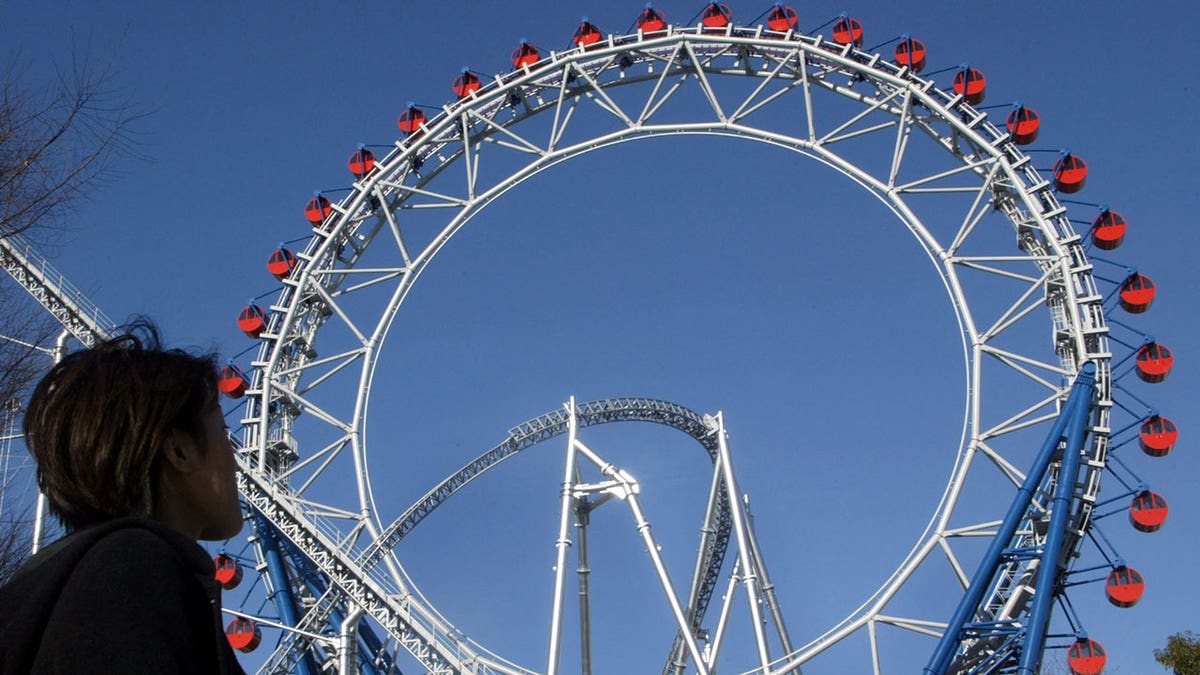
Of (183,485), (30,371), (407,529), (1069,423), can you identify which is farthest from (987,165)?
(183,485)

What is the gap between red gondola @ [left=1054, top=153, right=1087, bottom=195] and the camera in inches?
832

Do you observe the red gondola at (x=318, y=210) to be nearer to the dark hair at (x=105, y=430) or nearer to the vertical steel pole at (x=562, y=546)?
the vertical steel pole at (x=562, y=546)

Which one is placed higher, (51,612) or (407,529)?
(407,529)

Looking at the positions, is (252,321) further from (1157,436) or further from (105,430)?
(105,430)

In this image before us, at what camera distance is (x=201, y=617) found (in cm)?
152

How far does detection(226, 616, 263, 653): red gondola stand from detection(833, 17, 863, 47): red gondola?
13.2 metres

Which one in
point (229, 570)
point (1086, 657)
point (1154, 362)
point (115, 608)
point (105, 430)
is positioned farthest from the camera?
point (229, 570)

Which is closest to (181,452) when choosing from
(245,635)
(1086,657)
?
(1086,657)

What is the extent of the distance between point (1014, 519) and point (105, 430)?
18104 mm

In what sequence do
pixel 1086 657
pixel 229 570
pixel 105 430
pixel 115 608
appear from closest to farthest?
pixel 115 608, pixel 105 430, pixel 1086 657, pixel 229 570

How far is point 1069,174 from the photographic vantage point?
21.1 m

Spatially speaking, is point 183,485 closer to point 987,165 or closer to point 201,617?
point 201,617

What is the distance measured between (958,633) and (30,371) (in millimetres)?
14027

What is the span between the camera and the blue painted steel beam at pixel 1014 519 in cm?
1802
